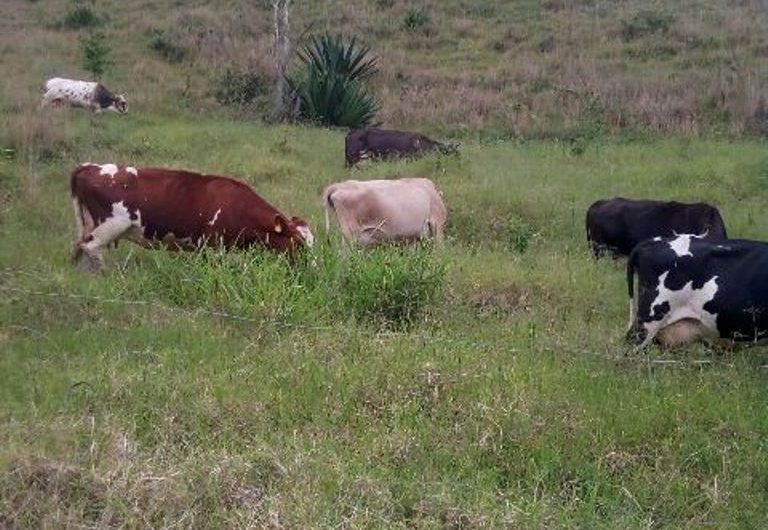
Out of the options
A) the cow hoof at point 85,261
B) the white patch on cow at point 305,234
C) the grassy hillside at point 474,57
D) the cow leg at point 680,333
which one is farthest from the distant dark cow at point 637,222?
the grassy hillside at point 474,57

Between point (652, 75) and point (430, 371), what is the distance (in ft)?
64.1

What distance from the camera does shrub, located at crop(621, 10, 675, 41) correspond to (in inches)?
1086

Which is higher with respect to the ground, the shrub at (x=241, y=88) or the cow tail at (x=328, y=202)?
the cow tail at (x=328, y=202)

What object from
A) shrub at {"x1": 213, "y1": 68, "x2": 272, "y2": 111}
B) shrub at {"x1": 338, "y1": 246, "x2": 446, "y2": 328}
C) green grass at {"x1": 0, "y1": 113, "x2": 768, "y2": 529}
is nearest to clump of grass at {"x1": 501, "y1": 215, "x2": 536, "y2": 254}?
green grass at {"x1": 0, "y1": 113, "x2": 768, "y2": 529}

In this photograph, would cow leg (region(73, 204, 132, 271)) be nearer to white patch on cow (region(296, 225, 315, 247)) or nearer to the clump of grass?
white patch on cow (region(296, 225, 315, 247))

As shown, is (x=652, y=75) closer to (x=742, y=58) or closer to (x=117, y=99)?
(x=742, y=58)

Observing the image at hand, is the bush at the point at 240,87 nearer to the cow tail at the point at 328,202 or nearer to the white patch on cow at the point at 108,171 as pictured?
the cow tail at the point at 328,202

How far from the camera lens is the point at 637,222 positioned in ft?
37.8

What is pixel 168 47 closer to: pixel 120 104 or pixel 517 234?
pixel 120 104

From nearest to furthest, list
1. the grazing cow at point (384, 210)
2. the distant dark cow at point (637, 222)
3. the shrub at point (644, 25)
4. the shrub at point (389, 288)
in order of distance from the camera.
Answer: the shrub at point (389, 288), the grazing cow at point (384, 210), the distant dark cow at point (637, 222), the shrub at point (644, 25)

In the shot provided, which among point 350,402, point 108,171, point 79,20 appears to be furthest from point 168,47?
point 350,402

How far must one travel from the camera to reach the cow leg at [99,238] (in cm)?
916

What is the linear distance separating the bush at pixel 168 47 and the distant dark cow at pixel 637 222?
1665 centimetres

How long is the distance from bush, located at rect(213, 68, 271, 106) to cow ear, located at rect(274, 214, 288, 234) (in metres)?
13.6
